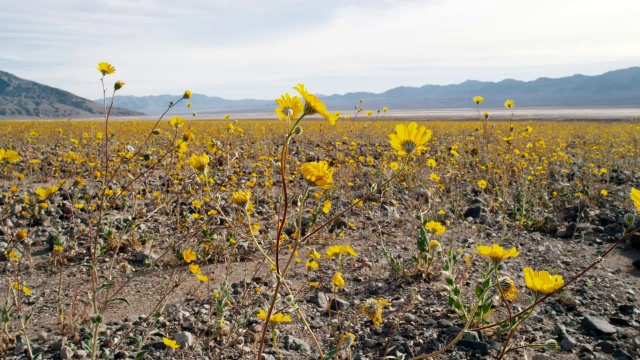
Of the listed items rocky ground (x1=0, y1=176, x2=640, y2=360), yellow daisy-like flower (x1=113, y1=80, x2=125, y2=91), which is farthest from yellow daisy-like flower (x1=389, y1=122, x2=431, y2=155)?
yellow daisy-like flower (x1=113, y1=80, x2=125, y2=91)

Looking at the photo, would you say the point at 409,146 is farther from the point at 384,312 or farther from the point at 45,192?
the point at 45,192

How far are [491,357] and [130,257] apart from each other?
317 centimetres

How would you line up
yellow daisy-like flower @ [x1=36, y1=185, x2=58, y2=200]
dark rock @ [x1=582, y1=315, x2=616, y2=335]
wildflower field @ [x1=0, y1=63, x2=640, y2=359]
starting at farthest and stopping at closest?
dark rock @ [x1=582, y1=315, x2=616, y2=335] → yellow daisy-like flower @ [x1=36, y1=185, x2=58, y2=200] → wildflower field @ [x1=0, y1=63, x2=640, y2=359]

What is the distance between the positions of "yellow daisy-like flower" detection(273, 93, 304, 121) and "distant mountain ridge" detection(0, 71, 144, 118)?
111m

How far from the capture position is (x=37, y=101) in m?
126

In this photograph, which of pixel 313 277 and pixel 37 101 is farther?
pixel 37 101

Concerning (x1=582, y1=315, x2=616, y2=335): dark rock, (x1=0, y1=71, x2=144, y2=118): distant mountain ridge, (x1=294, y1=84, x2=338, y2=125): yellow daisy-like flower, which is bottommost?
(x1=582, y1=315, x2=616, y2=335): dark rock

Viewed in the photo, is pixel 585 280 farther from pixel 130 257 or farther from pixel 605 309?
pixel 130 257

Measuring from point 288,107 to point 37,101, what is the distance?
6039 inches

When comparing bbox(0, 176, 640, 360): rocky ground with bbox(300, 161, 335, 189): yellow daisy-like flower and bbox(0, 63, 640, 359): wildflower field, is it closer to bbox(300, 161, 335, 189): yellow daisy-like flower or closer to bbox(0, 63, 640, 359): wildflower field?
bbox(0, 63, 640, 359): wildflower field

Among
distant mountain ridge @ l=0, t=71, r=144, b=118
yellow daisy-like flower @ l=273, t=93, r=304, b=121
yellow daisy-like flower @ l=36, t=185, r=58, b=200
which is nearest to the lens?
yellow daisy-like flower @ l=273, t=93, r=304, b=121

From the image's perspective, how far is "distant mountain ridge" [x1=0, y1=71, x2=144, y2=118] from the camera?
109875 mm

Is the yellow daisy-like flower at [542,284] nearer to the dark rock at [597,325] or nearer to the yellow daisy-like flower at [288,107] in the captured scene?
the yellow daisy-like flower at [288,107]

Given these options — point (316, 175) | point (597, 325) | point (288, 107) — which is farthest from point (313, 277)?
point (316, 175)
